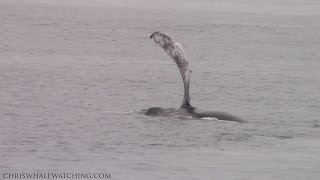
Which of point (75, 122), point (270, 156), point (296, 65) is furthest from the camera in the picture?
point (296, 65)

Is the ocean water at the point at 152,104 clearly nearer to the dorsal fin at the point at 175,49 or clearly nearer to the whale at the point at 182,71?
the whale at the point at 182,71

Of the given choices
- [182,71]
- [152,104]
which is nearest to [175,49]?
[182,71]

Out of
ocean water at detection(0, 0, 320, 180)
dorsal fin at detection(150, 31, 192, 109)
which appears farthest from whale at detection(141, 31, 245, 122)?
ocean water at detection(0, 0, 320, 180)

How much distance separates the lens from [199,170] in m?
18.1

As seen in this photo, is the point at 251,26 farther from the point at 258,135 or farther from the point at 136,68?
the point at 258,135

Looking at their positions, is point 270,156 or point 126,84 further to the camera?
point 126,84

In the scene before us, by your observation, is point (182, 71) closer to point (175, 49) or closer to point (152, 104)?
point (175, 49)

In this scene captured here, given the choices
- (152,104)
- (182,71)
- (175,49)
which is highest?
(175,49)

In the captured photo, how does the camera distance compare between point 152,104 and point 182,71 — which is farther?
point 152,104

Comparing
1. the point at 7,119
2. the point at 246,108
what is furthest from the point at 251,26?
the point at 7,119

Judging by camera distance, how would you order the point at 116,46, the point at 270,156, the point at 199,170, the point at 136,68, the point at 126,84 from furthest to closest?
the point at 116,46
the point at 136,68
the point at 126,84
the point at 270,156
the point at 199,170

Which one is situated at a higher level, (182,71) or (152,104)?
(182,71)

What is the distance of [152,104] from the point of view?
27.8 meters

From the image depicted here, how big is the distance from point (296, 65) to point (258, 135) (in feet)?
63.4
